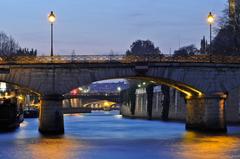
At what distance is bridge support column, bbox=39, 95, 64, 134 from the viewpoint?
68.8m

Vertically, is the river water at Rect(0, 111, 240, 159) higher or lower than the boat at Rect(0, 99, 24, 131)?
lower

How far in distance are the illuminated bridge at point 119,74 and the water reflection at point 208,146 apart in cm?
594

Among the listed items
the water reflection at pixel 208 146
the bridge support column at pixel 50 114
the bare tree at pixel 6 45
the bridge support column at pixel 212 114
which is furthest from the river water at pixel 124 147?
the bare tree at pixel 6 45

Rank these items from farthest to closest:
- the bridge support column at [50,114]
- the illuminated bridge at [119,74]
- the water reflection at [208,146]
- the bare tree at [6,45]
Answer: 1. the bare tree at [6,45]
2. the illuminated bridge at [119,74]
3. the bridge support column at [50,114]
4. the water reflection at [208,146]

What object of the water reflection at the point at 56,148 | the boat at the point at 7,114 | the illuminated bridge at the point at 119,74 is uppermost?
the illuminated bridge at the point at 119,74

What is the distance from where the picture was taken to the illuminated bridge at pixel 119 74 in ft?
227

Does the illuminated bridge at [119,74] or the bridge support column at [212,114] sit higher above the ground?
the illuminated bridge at [119,74]

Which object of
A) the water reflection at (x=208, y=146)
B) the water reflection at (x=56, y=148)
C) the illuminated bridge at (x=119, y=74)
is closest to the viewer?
the water reflection at (x=208, y=146)

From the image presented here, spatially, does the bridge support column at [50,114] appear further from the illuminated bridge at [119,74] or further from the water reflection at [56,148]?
the water reflection at [56,148]

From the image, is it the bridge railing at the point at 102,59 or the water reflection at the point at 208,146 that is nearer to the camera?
the water reflection at the point at 208,146

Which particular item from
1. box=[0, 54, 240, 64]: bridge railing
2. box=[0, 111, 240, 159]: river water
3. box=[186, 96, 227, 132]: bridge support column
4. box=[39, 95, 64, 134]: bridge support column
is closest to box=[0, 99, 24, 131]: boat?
box=[0, 54, 240, 64]: bridge railing

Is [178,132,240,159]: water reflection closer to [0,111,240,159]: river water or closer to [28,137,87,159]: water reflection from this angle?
[0,111,240,159]: river water

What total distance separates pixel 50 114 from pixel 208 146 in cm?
1930

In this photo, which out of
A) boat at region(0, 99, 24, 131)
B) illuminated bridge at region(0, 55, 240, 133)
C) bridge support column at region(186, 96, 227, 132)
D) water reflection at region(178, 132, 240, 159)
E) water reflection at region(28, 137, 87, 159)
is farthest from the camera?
boat at region(0, 99, 24, 131)
